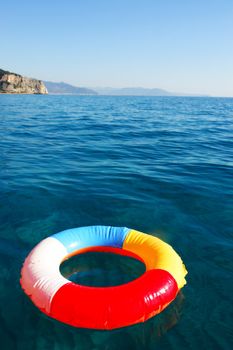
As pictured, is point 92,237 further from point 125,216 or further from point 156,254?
point 125,216

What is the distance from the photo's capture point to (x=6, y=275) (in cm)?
458

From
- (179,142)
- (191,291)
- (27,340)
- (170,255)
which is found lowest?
(27,340)

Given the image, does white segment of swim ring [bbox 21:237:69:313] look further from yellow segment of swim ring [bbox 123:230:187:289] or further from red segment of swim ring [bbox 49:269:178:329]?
yellow segment of swim ring [bbox 123:230:187:289]

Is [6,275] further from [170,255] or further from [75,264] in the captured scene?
[170,255]

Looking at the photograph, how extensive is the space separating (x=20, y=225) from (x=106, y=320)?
3.39 metres

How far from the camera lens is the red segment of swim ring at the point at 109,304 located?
337 centimetres

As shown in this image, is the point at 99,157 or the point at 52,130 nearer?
the point at 99,157

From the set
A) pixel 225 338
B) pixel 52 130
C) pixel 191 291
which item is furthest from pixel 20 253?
pixel 52 130

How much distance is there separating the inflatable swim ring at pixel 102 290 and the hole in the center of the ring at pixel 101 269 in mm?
236

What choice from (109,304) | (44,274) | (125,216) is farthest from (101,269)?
(125,216)

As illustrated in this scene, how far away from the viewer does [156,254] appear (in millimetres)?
4426

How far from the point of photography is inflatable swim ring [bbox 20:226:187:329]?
3.40 m

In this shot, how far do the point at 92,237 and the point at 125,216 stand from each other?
172 cm

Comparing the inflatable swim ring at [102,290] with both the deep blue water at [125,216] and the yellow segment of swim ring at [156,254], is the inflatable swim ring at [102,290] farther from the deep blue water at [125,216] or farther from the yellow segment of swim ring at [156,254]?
the deep blue water at [125,216]
